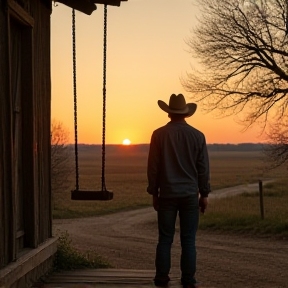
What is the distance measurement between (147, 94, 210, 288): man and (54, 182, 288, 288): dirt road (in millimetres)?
5381

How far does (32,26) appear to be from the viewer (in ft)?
23.0

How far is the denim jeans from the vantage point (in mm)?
6246

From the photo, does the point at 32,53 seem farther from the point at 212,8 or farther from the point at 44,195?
the point at 212,8

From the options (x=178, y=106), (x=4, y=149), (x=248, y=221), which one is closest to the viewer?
(x=4, y=149)

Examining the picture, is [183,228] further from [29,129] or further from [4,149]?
[29,129]

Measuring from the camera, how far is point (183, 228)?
6305 millimetres

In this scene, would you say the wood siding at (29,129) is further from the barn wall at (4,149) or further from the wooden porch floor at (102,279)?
the wooden porch floor at (102,279)

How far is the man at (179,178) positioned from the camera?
20.4 feet

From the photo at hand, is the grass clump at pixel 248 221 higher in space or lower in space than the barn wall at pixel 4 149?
lower

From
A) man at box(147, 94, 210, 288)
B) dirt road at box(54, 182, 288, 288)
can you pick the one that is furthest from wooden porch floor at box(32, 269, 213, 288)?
dirt road at box(54, 182, 288, 288)

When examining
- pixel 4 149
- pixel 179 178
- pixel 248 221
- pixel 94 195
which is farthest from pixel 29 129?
pixel 248 221

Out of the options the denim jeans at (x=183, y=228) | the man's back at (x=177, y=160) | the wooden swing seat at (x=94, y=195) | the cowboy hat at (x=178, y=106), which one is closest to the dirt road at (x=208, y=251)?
the wooden swing seat at (x=94, y=195)

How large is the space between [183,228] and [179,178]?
0.49 m

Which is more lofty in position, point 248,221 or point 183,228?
point 183,228
